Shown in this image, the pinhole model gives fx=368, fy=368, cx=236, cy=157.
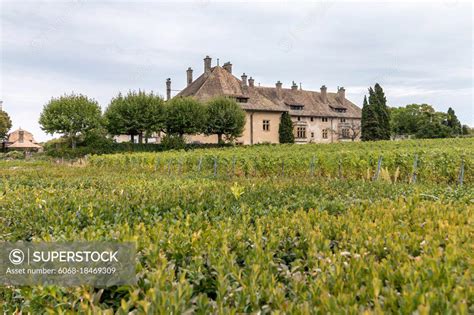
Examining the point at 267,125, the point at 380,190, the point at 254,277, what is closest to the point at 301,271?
the point at 254,277

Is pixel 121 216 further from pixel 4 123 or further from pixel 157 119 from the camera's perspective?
pixel 4 123

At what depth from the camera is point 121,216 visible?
4406mm

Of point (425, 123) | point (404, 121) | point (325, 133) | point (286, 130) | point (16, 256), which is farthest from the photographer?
point (404, 121)

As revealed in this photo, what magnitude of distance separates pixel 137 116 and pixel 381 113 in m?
39.1

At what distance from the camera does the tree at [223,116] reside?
139ft

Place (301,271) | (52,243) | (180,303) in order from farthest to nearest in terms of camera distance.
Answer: (52,243) < (301,271) < (180,303)

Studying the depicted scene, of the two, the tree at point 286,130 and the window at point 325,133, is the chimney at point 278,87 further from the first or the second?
the window at point 325,133

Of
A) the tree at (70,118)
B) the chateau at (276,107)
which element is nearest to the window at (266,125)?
the chateau at (276,107)

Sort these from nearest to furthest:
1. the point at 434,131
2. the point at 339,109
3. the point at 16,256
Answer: the point at 16,256 → the point at 339,109 → the point at 434,131

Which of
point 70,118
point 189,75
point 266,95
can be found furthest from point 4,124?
point 266,95

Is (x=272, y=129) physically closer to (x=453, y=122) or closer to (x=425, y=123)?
(x=425, y=123)

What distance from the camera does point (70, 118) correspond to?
40.7m

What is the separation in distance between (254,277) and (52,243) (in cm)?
A: 172

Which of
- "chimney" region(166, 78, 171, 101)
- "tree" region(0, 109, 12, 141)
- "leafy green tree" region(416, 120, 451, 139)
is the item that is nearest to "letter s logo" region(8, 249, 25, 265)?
"chimney" region(166, 78, 171, 101)
